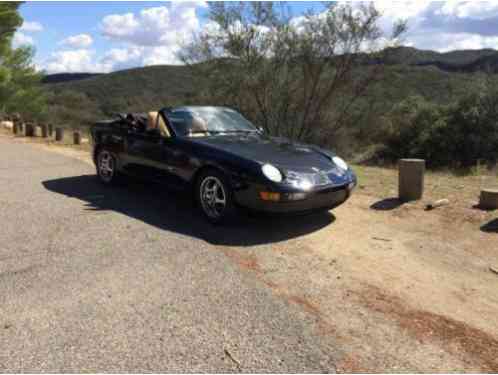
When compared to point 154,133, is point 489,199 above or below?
below

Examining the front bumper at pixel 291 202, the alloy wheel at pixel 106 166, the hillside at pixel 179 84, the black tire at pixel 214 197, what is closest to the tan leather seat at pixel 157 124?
the black tire at pixel 214 197

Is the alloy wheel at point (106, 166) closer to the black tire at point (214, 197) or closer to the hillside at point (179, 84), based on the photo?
the black tire at point (214, 197)

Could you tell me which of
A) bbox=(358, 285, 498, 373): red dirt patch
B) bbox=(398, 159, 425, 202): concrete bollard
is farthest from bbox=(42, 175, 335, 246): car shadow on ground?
bbox=(358, 285, 498, 373): red dirt patch

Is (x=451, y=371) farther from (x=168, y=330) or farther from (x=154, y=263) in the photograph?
(x=154, y=263)

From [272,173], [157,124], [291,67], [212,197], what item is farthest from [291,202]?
[291,67]

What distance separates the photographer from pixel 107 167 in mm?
6777

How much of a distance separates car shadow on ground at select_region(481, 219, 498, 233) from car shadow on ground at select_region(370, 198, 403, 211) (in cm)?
115

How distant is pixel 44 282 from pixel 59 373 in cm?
129

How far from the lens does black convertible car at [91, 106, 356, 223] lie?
174 inches

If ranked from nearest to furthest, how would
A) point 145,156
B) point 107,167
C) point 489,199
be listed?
point 489,199 → point 145,156 → point 107,167

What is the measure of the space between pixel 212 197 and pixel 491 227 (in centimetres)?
313

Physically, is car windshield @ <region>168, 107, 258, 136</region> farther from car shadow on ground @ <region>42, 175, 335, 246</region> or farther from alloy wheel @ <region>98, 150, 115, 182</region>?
alloy wheel @ <region>98, 150, 115, 182</region>

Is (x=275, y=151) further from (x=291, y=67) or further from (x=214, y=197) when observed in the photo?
(x=291, y=67)

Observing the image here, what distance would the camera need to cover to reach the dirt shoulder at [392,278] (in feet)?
8.38
